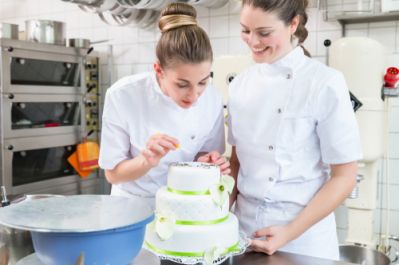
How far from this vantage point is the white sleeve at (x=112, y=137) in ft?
4.52

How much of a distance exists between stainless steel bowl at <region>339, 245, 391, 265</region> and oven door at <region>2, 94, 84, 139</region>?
217 centimetres

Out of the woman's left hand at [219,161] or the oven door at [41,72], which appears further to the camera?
the oven door at [41,72]

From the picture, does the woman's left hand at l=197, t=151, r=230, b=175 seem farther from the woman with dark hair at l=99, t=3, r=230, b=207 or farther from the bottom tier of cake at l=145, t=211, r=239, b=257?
the bottom tier of cake at l=145, t=211, r=239, b=257

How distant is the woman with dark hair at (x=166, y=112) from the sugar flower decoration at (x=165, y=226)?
0.59ft

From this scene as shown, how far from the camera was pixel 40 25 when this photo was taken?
10.3 feet

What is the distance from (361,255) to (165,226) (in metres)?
1.59

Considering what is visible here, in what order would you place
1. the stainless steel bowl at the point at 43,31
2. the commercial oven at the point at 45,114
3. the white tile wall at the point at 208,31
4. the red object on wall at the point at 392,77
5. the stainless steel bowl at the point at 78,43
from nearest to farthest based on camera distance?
the red object on wall at the point at 392,77 < the white tile wall at the point at 208,31 < the commercial oven at the point at 45,114 < the stainless steel bowl at the point at 43,31 < the stainless steel bowl at the point at 78,43

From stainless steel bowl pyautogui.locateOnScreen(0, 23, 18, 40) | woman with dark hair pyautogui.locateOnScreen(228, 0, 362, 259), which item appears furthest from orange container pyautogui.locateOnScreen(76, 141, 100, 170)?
woman with dark hair pyautogui.locateOnScreen(228, 0, 362, 259)

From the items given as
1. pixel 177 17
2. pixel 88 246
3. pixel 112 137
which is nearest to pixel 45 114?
pixel 112 137

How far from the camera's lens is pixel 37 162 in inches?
124

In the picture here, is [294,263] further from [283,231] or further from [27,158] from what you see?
[27,158]

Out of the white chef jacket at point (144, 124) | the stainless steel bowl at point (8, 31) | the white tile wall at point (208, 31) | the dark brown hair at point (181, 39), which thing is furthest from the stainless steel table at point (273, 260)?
the stainless steel bowl at point (8, 31)

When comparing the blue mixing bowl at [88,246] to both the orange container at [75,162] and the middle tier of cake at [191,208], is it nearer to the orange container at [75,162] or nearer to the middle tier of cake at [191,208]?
the middle tier of cake at [191,208]

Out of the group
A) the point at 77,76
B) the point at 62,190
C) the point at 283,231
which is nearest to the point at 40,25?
the point at 77,76
